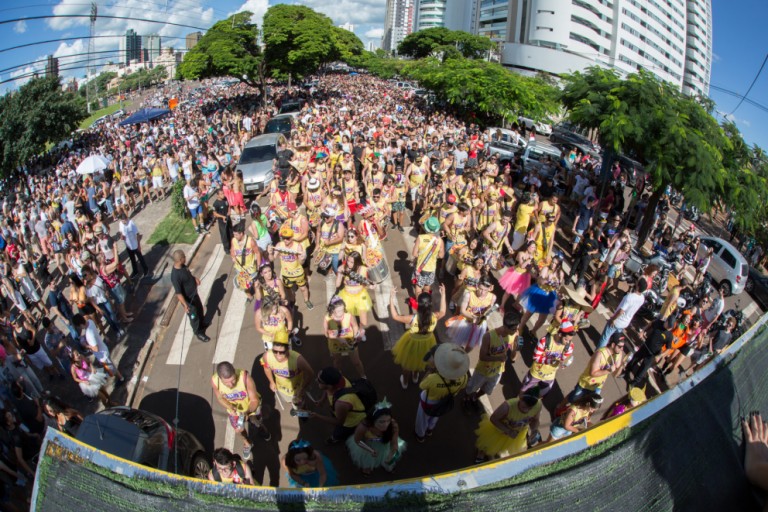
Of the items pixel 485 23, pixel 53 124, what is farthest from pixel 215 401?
pixel 485 23

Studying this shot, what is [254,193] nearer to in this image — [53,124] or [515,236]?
[515,236]

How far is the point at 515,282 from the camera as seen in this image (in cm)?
707

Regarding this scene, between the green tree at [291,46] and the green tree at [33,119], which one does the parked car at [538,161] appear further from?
the green tree at [33,119]

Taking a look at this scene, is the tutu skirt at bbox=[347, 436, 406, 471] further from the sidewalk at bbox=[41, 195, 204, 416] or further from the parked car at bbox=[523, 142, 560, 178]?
the parked car at bbox=[523, 142, 560, 178]

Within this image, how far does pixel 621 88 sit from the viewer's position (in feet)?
33.8

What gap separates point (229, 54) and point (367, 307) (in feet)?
103

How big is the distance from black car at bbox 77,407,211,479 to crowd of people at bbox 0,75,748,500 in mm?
536

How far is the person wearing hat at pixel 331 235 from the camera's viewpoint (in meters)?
7.30

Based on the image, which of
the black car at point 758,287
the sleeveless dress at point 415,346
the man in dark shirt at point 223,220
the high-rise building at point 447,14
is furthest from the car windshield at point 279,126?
the high-rise building at point 447,14

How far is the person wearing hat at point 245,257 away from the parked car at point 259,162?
6.17m

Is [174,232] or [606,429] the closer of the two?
[606,429]

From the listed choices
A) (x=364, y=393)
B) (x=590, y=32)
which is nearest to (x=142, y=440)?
(x=364, y=393)

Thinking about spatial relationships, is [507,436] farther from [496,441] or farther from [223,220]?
[223,220]

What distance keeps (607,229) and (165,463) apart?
9.02m
